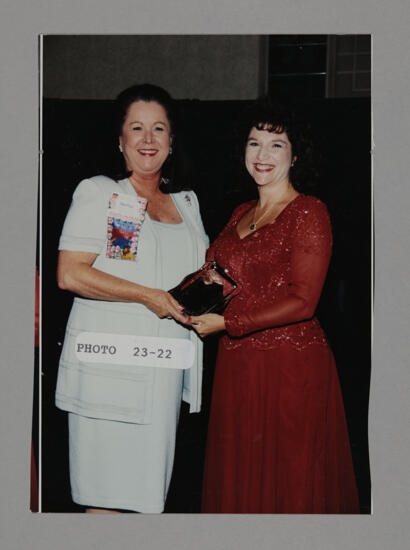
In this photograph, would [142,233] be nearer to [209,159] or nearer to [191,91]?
[209,159]

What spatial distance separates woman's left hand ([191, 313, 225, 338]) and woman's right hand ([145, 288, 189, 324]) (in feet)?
0.21

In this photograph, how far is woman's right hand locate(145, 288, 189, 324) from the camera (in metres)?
2.47

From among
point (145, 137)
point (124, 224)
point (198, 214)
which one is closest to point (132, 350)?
point (124, 224)

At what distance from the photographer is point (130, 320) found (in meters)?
2.47

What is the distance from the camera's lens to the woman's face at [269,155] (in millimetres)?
2463

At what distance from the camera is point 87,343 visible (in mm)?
2490

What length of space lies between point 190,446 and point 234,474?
201 millimetres

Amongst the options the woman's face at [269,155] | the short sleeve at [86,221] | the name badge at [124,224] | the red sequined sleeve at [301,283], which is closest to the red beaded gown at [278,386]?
the red sequined sleeve at [301,283]

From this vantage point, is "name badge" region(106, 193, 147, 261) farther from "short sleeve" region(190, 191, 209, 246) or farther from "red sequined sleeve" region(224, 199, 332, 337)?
"red sequined sleeve" region(224, 199, 332, 337)

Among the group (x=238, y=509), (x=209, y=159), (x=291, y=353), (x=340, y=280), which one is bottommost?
(x=238, y=509)

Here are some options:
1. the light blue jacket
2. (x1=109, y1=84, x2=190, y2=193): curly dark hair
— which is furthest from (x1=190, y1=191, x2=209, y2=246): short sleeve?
(x1=109, y1=84, x2=190, y2=193): curly dark hair

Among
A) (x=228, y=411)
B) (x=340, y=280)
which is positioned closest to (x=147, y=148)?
(x=340, y=280)

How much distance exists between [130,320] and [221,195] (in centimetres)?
60

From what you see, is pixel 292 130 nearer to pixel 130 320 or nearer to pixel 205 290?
pixel 205 290
